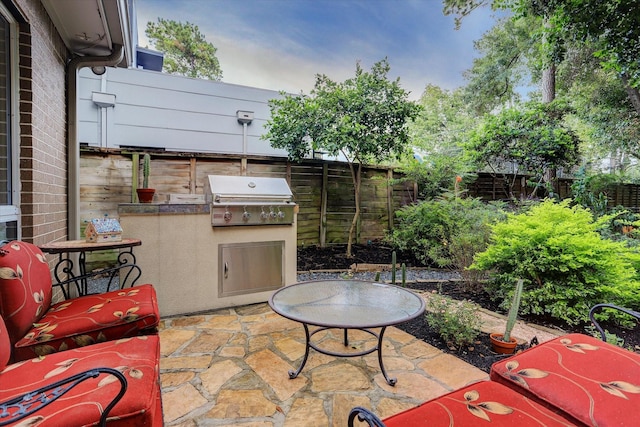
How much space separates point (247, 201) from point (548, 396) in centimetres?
279

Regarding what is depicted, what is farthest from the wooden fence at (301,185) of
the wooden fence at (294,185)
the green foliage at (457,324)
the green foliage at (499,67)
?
the green foliage at (499,67)

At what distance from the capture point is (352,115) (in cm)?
482

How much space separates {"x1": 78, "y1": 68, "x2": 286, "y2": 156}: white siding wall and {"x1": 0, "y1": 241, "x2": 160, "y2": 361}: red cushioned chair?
4.81 meters

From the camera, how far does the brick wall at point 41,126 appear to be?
6.81 ft

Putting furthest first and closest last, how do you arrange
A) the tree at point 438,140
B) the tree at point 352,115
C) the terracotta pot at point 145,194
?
the tree at point 438,140, the tree at point 352,115, the terracotta pot at point 145,194

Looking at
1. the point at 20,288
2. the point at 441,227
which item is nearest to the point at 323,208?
the point at 441,227

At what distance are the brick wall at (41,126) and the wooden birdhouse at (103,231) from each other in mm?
311

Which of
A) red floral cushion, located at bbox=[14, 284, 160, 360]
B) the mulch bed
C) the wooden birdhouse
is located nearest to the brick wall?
the wooden birdhouse

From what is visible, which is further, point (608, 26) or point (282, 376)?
point (608, 26)

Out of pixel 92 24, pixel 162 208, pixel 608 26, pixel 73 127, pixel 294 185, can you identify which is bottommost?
pixel 162 208

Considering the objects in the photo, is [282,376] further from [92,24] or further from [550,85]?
[550,85]

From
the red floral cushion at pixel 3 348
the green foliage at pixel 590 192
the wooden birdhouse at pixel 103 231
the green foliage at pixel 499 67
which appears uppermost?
the green foliage at pixel 499 67

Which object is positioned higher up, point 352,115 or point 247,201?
point 352,115

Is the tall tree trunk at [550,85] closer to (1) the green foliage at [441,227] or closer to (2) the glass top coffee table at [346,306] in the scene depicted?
(1) the green foliage at [441,227]
